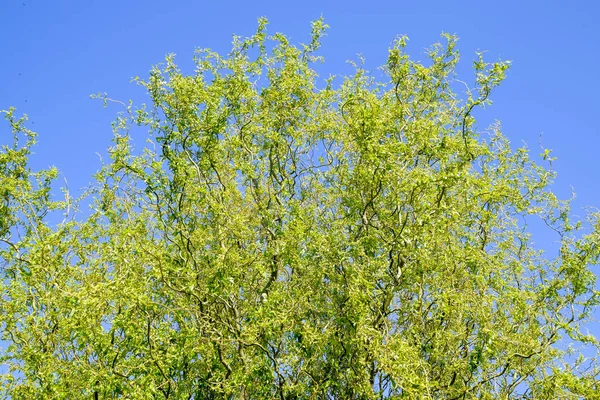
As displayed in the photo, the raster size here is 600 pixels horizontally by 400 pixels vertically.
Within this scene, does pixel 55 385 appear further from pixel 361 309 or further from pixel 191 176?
pixel 361 309

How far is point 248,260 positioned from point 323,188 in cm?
455

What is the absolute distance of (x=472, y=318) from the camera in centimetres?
1953

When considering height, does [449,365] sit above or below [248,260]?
below

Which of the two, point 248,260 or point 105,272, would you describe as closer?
point 248,260

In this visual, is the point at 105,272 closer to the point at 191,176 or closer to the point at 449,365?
the point at 191,176

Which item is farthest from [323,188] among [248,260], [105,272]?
[105,272]

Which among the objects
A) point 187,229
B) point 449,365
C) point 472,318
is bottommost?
point 449,365

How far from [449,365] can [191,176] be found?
928 cm

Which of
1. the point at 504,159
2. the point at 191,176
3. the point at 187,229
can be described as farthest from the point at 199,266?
the point at 504,159

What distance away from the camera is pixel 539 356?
1858 cm

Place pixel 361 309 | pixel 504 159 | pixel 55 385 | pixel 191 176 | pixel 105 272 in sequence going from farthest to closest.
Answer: pixel 504 159 < pixel 105 272 < pixel 191 176 < pixel 55 385 < pixel 361 309

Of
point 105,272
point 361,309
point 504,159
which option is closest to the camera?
point 361,309

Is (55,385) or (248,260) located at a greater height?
(248,260)

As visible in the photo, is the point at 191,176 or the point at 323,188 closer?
the point at 191,176
